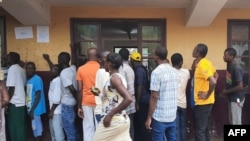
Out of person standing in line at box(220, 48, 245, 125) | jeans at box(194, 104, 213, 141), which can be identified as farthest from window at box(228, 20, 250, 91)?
jeans at box(194, 104, 213, 141)

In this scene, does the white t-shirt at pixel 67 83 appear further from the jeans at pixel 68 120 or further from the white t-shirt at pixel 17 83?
the white t-shirt at pixel 17 83

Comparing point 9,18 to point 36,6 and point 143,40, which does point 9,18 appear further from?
point 143,40

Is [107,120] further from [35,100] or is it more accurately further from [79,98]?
[35,100]

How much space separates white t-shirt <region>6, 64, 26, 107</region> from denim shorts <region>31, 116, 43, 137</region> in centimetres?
35

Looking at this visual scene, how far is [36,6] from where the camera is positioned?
5.75m

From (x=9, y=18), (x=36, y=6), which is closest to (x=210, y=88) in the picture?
(x=36, y=6)

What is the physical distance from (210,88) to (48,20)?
312 cm

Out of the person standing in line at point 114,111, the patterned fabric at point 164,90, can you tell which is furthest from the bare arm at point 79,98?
the person standing in line at point 114,111

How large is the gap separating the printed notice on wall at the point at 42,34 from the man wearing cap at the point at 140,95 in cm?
170

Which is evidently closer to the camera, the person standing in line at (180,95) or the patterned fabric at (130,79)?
the patterned fabric at (130,79)

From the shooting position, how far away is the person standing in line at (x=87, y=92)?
547 centimetres

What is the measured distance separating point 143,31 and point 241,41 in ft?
6.21

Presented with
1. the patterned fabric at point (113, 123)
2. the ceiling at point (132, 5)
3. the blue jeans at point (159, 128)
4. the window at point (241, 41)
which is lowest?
the blue jeans at point (159, 128)

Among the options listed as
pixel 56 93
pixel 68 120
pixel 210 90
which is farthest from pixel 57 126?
pixel 210 90
